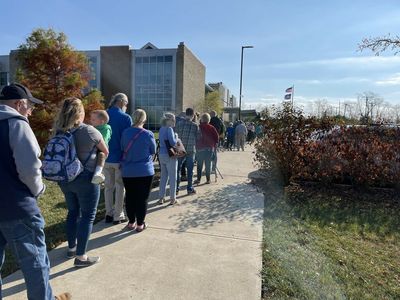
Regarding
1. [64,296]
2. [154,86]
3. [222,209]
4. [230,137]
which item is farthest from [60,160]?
[154,86]

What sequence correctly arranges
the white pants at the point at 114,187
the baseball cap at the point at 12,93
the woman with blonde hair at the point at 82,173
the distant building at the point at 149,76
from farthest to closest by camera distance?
the distant building at the point at 149,76 < the white pants at the point at 114,187 < the woman with blonde hair at the point at 82,173 < the baseball cap at the point at 12,93

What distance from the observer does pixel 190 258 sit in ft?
12.5

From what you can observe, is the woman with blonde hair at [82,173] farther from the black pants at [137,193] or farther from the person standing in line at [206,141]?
the person standing in line at [206,141]

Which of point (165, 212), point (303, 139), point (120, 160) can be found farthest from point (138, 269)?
point (303, 139)

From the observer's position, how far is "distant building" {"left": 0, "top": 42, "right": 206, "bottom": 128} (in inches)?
1451

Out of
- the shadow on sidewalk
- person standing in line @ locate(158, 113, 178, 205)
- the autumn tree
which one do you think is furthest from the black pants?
the autumn tree

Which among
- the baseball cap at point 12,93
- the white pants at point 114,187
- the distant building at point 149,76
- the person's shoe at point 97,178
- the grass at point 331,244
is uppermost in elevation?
the distant building at point 149,76

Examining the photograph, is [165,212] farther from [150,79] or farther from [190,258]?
[150,79]

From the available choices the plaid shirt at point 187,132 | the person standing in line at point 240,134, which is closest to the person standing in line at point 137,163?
the plaid shirt at point 187,132

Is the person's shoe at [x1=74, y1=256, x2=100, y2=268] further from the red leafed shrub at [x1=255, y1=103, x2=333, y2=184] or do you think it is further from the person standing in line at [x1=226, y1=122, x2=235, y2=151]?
the person standing in line at [x1=226, y1=122, x2=235, y2=151]

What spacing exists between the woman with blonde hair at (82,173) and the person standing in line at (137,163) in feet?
3.21

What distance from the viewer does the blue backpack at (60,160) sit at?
3.04m

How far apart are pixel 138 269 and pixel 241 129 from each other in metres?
14.0

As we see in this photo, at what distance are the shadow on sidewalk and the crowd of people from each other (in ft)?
2.08
